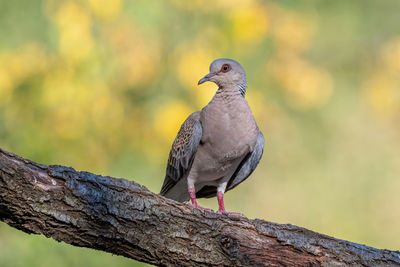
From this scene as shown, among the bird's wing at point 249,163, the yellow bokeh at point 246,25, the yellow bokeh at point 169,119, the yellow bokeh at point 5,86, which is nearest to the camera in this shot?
the bird's wing at point 249,163

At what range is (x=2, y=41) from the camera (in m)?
5.84

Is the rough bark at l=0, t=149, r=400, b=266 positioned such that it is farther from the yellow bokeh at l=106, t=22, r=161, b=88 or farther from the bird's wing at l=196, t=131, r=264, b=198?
the yellow bokeh at l=106, t=22, r=161, b=88

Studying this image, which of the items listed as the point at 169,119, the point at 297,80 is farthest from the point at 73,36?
the point at 297,80

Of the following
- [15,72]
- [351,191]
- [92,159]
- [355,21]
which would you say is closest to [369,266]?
[92,159]

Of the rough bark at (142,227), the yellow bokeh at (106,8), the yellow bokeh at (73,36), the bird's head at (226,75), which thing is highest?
the yellow bokeh at (106,8)

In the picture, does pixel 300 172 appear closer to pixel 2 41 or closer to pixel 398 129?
pixel 398 129

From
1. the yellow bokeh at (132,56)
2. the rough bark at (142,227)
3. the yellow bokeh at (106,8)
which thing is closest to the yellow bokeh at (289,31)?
the yellow bokeh at (132,56)

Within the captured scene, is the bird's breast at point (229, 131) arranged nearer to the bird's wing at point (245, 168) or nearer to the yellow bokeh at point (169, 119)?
the bird's wing at point (245, 168)

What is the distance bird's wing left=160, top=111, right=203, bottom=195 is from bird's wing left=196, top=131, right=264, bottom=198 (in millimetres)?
329

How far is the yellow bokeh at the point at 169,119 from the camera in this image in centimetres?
585

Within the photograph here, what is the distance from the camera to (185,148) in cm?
436

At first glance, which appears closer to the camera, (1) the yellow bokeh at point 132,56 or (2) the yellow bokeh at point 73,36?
(2) the yellow bokeh at point 73,36

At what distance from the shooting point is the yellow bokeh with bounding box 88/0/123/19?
19.3ft

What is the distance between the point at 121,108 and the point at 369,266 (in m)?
3.23
